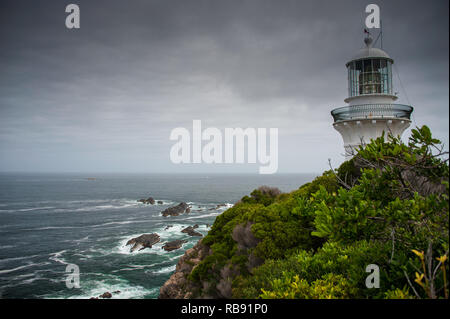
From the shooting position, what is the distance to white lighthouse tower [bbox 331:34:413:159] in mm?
13531

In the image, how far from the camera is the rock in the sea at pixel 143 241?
2922 cm

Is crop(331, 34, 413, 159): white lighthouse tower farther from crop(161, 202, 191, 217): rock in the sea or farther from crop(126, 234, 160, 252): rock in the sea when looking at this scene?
crop(161, 202, 191, 217): rock in the sea

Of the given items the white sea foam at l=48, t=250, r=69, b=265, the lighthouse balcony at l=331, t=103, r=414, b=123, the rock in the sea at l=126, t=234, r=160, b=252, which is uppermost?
the lighthouse balcony at l=331, t=103, r=414, b=123

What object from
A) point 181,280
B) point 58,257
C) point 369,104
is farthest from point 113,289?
point 369,104

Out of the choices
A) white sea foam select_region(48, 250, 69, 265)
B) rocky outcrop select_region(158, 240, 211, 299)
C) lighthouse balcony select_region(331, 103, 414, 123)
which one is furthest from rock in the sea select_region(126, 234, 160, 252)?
lighthouse balcony select_region(331, 103, 414, 123)

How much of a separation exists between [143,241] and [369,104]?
2759cm

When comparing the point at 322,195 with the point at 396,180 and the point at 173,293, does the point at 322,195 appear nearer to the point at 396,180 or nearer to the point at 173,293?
the point at 396,180

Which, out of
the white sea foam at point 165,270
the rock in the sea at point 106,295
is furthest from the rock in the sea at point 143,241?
the rock in the sea at point 106,295

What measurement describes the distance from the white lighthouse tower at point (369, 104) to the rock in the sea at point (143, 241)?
24.8 meters

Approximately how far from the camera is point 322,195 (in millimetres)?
3838

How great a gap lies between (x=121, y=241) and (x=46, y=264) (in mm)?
8091

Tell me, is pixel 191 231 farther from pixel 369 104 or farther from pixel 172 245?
pixel 369 104

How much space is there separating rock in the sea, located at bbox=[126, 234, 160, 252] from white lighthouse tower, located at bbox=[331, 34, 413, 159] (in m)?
24.8
